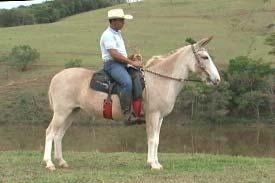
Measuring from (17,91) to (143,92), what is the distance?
46082 mm

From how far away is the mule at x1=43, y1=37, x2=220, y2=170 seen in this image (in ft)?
31.1

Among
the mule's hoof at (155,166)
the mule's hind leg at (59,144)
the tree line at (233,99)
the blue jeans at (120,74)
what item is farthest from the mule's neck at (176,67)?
the tree line at (233,99)

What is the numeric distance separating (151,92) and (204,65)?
110 cm

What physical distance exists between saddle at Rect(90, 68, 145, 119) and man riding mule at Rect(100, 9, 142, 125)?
102mm

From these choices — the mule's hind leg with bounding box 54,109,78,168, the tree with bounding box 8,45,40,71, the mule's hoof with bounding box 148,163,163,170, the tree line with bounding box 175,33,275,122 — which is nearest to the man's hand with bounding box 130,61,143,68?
the mule's hind leg with bounding box 54,109,78,168

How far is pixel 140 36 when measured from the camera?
79562 millimetres

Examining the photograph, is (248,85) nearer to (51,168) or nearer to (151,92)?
(151,92)

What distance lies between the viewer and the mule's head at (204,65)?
9.41 metres

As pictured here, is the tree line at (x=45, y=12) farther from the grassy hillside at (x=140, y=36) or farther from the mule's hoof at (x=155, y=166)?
the mule's hoof at (x=155, y=166)

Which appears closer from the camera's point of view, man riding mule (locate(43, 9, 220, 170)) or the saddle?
the saddle

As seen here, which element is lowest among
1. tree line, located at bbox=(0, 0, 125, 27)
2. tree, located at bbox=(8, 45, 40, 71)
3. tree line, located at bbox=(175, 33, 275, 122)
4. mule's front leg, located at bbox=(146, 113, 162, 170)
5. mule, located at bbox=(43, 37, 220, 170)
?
tree line, located at bbox=(175, 33, 275, 122)

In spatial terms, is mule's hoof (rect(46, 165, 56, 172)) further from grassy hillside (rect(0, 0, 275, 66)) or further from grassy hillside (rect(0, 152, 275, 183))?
grassy hillside (rect(0, 0, 275, 66))

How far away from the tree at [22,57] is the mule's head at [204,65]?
53245mm

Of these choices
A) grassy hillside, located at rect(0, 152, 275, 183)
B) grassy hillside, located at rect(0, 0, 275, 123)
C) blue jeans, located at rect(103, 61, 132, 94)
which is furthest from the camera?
grassy hillside, located at rect(0, 0, 275, 123)
